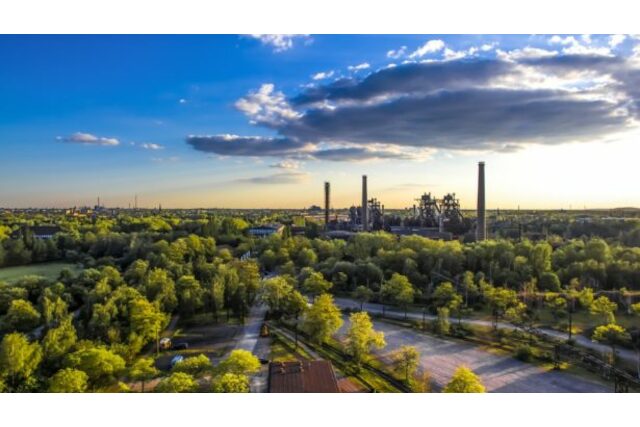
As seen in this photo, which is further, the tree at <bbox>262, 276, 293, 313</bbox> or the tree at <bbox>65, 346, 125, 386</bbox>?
the tree at <bbox>262, 276, 293, 313</bbox>

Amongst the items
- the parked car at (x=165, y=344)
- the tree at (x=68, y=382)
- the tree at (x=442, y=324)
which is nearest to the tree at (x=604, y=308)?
the tree at (x=442, y=324)

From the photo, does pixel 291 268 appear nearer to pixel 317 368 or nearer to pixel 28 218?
pixel 317 368

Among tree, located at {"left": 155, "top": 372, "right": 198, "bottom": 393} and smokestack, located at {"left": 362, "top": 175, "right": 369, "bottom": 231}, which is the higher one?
smokestack, located at {"left": 362, "top": 175, "right": 369, "bottom": 231}

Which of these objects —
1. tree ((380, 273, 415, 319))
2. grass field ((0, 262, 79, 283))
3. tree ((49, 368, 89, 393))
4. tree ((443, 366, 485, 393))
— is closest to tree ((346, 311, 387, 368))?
tree ((443, 366, 485, 393))

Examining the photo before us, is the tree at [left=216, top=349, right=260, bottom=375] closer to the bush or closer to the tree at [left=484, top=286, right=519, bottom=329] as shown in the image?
the bush

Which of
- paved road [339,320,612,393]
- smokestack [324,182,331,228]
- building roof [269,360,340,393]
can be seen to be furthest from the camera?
smokestack [324,182,331,228]

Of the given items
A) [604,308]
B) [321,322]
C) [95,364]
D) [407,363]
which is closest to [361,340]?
[407,363]
